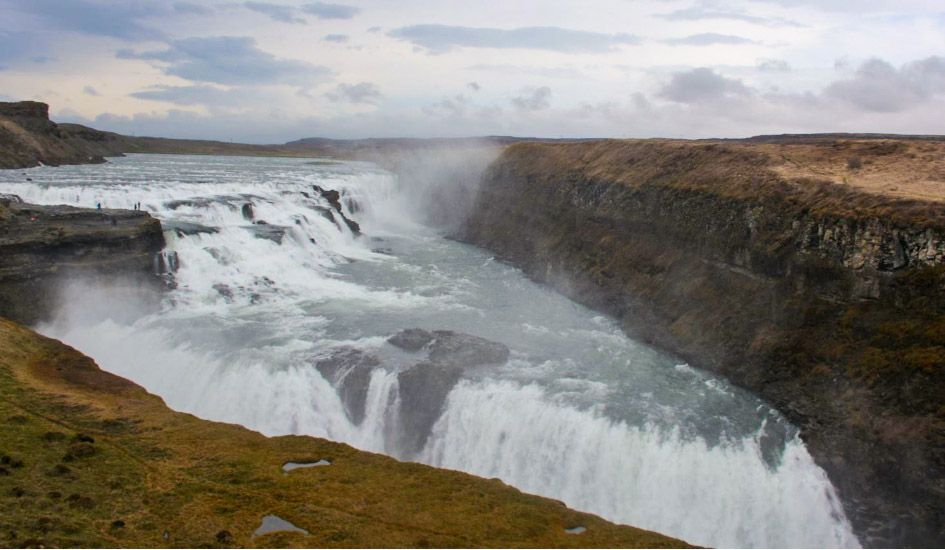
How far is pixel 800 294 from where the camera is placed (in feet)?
90.3

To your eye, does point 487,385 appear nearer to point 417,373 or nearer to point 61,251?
point 417,373

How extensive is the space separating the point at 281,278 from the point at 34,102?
67274 millimetres

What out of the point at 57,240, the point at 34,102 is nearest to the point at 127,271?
the point at 57,240

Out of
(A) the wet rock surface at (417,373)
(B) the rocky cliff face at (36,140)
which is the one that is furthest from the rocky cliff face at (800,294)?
(B) the rocky cliff face at (36,140)

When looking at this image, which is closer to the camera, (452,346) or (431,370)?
(431,370)

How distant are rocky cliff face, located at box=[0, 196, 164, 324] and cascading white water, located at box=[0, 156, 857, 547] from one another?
1.10 m

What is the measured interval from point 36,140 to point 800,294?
85139 millimetres

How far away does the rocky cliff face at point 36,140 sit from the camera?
73250 mm

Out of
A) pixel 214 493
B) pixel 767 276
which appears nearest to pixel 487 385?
pixel 214 493

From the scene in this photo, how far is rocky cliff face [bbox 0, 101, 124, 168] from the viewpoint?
2884 inches

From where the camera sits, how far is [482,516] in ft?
53.8

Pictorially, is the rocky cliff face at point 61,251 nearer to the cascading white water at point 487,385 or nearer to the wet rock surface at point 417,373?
the cascading white water at point 487,385

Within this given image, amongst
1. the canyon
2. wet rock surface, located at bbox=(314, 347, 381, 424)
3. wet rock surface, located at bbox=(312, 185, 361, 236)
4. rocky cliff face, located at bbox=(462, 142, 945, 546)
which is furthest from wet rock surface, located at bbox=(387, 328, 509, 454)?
wet rock surface, located at bbox=(312, 185, 361, 236)

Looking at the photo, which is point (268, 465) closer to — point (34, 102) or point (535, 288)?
point (535, 288)
